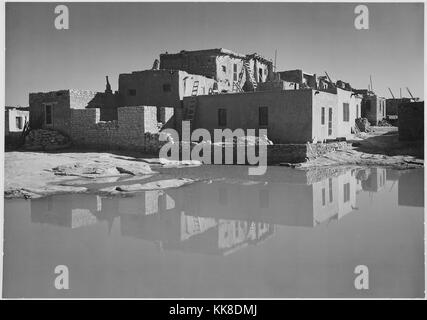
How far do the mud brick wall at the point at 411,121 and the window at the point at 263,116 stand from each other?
7.79m

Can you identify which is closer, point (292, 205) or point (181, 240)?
point (181, 240)

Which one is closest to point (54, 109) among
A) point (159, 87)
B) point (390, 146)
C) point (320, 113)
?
point (159, 87)

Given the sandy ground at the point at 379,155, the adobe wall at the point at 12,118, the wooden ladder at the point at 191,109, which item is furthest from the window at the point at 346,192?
the adobe wall at the point at 12,118

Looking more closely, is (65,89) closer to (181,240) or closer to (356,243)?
(181,240)

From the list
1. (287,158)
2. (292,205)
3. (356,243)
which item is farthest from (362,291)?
(287,158)

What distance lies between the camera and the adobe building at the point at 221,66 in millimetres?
30531

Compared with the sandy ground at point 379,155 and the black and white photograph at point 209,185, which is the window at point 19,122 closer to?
the black and white photograph at point 209,185

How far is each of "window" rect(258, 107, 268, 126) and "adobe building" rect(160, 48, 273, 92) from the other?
6.61 m

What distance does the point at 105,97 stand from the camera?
85.1 feet

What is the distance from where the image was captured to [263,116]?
22.9 meters

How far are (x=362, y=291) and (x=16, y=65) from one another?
30.8 ft

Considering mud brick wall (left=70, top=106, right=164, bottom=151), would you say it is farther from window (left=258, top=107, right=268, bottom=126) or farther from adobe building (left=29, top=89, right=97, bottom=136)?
window (left=258, top=107, right=268, bottom=126)

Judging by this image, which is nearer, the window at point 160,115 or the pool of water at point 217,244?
the pool of water at point 217,244
